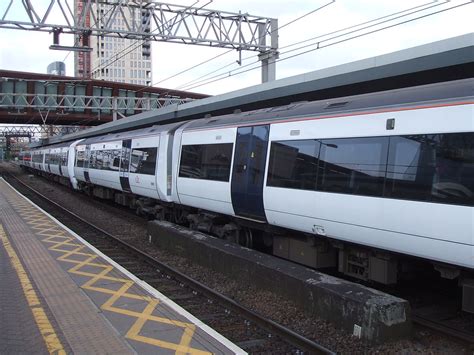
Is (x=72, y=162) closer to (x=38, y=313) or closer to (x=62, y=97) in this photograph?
(x=38, y=313)

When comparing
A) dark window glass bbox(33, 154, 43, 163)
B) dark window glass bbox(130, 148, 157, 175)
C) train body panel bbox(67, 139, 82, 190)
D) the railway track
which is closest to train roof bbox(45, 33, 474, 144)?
dark window glass bbox(130, 148, 157, 175)

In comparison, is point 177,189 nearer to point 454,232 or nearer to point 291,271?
point 291,271

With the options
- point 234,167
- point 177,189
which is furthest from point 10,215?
point 234,167

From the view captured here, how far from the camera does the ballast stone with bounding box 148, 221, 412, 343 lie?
205 inches

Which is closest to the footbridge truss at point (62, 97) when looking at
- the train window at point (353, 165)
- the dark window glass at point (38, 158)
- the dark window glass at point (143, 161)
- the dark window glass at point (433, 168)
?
the dark window glass at point (38, 158)

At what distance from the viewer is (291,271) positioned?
6.84 m

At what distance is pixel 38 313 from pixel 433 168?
5001 millimetres

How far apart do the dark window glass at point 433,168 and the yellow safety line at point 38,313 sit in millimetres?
4207

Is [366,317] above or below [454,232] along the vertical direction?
below

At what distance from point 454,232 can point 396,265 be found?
154 cm

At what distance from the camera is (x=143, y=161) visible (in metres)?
14.8

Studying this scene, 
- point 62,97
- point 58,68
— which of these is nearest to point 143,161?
point 62,97

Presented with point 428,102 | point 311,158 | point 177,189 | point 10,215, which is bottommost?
point 10,215

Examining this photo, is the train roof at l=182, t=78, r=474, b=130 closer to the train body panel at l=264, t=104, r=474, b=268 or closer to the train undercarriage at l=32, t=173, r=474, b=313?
the train body panel at l=264, t=104, r=474, b=268
